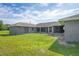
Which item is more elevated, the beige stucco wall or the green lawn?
the beige stucco wall

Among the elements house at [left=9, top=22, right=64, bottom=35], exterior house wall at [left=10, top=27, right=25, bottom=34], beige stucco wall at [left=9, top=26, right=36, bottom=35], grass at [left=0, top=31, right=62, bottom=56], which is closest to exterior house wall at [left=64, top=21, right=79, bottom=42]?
house at [left=9, top=22, right=64, bottom=35]

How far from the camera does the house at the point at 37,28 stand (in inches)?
292

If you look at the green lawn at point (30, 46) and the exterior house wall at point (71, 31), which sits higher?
the exterior house wall at point (71, 31)

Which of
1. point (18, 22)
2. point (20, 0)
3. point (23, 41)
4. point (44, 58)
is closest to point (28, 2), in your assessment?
point (20, 0)

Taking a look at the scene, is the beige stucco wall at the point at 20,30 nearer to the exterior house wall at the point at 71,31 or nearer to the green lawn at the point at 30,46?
the green lawn at the point at 30,46

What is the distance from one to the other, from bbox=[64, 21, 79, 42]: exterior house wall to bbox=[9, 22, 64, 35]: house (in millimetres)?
183

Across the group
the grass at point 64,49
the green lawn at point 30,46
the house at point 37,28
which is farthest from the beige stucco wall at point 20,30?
the grass at point 64,49

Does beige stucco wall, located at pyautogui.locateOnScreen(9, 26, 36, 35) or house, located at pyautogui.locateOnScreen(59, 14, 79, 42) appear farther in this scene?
beige stucco wall, located at pyautogui.locateOnScreen(9, 26, 36, 35)

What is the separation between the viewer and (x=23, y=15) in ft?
24.4

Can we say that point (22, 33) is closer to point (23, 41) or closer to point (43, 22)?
point (23, 41)

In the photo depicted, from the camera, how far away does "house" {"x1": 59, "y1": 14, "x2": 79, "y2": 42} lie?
24.2 ft

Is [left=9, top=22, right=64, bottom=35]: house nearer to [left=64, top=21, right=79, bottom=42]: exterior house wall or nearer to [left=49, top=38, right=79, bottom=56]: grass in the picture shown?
[left=64, top=21, right=79, bottom=42]: exterior house wall

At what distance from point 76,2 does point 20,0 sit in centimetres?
174

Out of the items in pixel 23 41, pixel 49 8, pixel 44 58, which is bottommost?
pixel 44 58
